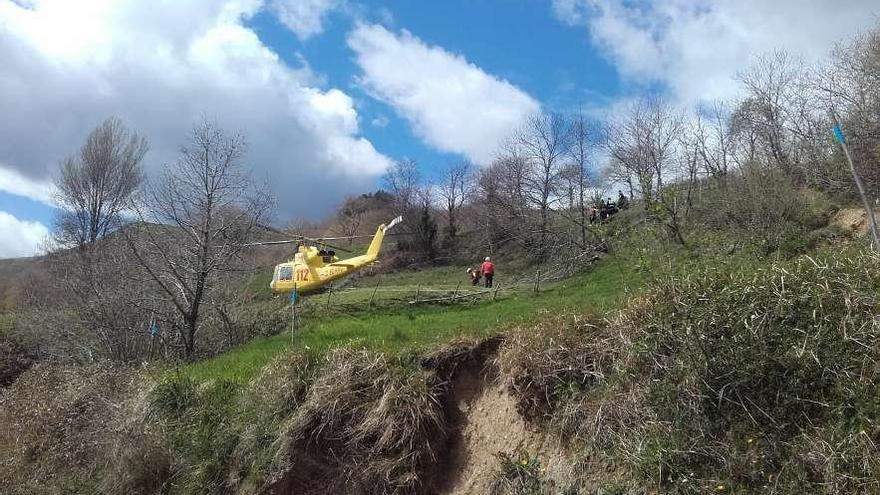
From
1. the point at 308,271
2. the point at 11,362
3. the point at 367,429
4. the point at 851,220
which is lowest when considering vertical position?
the point at 11,362

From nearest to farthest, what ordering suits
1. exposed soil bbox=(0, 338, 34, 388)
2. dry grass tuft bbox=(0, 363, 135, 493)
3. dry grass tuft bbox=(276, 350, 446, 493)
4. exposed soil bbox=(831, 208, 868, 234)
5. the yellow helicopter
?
1. dry grass tuft bbox=(276, 350, 446, 493)
2. dry grass tuft bbox=(0, 363, 135, 493)
3. exposed soil bbox=(831, 208, 868, 234)
4. exposed soil bbox=(0, 338, 34, 388)
5. the yellow helicopter

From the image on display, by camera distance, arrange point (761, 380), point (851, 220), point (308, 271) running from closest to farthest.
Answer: point (761, 380) → point (851, 220) → point (308, 271)

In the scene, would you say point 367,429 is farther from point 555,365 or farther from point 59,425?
point 59,425

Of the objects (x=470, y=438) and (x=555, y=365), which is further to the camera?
(x=470, y=438)

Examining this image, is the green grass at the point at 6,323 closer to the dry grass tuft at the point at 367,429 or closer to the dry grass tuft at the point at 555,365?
the dry grass tuft at the point at 367,429

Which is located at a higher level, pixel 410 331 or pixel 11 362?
pixel 410 331

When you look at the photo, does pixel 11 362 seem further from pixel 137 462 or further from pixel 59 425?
pixel 137 462

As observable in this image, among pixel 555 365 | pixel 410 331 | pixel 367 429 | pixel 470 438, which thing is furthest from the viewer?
pixel 410 331

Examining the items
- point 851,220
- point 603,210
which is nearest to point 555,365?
point 851,220

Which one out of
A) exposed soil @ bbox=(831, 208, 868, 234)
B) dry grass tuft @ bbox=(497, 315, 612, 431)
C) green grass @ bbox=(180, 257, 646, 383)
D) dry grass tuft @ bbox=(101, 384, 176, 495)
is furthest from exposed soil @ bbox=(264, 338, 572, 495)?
exposed soil @ bbox=(831, 208, 868, 234)

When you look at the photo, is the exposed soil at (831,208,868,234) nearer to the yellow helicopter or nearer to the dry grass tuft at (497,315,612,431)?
Result: the dry grass tuft at (497,315,612,431)

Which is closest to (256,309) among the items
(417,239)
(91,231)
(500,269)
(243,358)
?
(243,358)

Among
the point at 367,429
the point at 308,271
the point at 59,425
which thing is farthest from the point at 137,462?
the point at 308,271

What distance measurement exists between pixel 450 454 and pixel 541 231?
3354 centimetres
